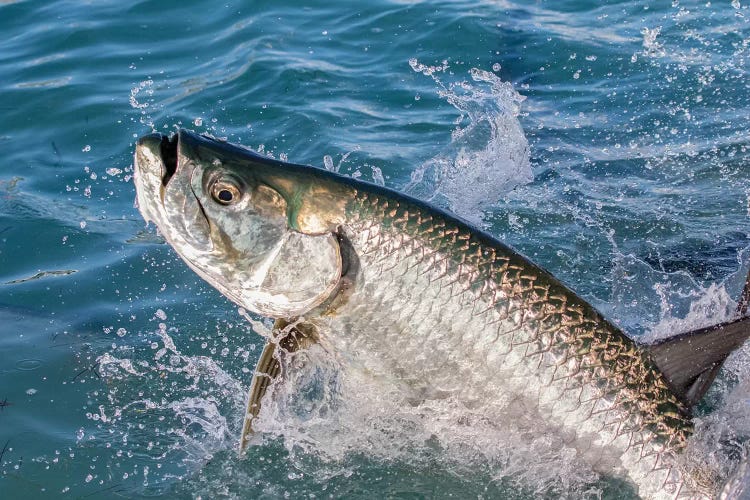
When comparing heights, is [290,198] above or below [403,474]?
above

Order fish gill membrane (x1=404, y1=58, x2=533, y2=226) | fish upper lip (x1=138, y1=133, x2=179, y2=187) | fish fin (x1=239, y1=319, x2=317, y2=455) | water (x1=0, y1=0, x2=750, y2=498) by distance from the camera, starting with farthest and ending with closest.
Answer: fish gill membrane (x1=404, y1=58, x2=533, y2=226), water (x1=0, y1=0, x2=750, y2=498), fish fin (x1=239, y1=319, x2=317, y2=455), fish upper lip (x1=138, y1=133, x2=179, y2=187)

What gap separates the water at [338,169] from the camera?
12.7 feet

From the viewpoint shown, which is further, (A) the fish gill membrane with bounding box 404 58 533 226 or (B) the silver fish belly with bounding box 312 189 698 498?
(A) the fish gill membrane with bounding box 404 58 533 226

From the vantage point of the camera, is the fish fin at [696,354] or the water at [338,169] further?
the water at [338,169]

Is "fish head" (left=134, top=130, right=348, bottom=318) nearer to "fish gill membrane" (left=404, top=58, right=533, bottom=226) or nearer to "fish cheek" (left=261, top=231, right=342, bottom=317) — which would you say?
"fish cheek" (left=261, top=231, right=342, bottom=317)

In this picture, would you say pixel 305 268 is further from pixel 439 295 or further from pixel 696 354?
pixel 696 354

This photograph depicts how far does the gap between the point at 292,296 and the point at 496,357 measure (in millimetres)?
745

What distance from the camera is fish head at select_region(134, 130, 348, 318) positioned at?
10.6 feet

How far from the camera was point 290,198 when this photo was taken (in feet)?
10.8

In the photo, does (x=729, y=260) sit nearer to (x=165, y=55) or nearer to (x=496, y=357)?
(x=496, y=357)

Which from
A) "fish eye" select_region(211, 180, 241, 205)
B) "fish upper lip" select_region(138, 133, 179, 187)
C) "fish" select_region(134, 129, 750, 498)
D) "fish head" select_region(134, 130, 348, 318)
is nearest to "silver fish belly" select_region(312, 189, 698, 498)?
"fish" select_region(134, 129, 750, 498)

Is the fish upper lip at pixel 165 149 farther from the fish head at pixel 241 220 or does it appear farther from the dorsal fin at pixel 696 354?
the dorsal fin at pixel 696 354

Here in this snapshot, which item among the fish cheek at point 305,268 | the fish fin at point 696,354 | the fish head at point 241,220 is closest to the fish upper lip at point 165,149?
the fish head at point 241,220

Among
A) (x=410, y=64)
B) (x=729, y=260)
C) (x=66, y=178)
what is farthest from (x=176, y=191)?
(x=410, y=64)
